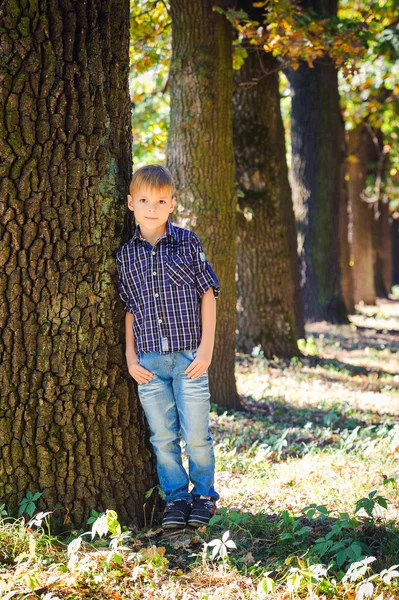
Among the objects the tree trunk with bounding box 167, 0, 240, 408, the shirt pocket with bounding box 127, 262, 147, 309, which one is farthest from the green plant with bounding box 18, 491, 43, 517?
the tree trunk with bounding box 167, 0, 240, 408

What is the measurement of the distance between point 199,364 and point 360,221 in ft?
55.4

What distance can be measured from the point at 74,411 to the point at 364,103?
1707 cm

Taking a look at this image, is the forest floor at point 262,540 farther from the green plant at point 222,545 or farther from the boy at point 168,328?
the boy at point 168,328

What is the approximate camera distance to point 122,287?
3.77 m

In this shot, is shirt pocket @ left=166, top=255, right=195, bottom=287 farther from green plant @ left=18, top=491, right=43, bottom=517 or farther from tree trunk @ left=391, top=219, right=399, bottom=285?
tree trunk @ left=391, top=219, right=399, bottom=285

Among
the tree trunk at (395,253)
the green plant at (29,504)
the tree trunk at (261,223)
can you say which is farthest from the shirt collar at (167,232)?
the tree trunk at (395,253)

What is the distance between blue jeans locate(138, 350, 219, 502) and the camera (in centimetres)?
376

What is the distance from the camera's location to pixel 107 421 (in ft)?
12.2

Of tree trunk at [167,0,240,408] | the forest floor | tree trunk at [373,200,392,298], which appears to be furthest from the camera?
tree trunk at [373,200,392,298]

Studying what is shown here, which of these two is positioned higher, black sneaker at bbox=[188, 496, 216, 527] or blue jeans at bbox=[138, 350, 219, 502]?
blue jeans at bbox=[138, 350, 219, 502]

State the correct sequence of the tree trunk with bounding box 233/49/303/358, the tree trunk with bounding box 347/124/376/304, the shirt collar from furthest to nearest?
the tree trunk with bounding box 347/124/376/304, the tree trunk with bounding box 233/49/303/358, the shirt collar

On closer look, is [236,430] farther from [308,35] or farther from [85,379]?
[308,35]

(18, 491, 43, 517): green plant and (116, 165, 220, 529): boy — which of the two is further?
(116, 165, 220, 529): boy

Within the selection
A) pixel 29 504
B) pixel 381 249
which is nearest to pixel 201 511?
pixel 29 504
